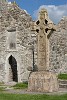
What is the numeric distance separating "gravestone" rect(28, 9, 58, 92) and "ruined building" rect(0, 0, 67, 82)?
27.6 ft

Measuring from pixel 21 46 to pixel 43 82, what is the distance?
1018cm

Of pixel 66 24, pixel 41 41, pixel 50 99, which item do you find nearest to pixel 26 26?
pixel 66 24

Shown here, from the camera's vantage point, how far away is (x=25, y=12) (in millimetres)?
24797

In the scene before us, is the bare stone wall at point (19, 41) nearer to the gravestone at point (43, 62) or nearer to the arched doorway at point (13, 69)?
the arched doorway at point (13, 69)

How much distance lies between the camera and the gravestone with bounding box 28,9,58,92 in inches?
563

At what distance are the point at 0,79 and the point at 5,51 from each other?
2022 millimetres

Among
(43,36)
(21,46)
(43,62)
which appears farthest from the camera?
(21,46)

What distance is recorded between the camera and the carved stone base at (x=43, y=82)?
46.8 ft

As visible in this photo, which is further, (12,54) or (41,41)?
(12,54)

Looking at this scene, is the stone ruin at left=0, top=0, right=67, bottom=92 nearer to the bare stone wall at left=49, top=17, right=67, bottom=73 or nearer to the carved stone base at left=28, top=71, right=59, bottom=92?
the bare stone wall at left=49, top=17, right=67, bottom=73

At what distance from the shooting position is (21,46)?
956 inches

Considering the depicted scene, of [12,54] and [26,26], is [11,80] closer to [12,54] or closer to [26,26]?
[12,54]

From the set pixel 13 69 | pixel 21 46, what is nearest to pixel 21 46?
pixel 21 46

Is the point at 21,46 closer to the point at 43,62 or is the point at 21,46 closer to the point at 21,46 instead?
the point at 21,46
